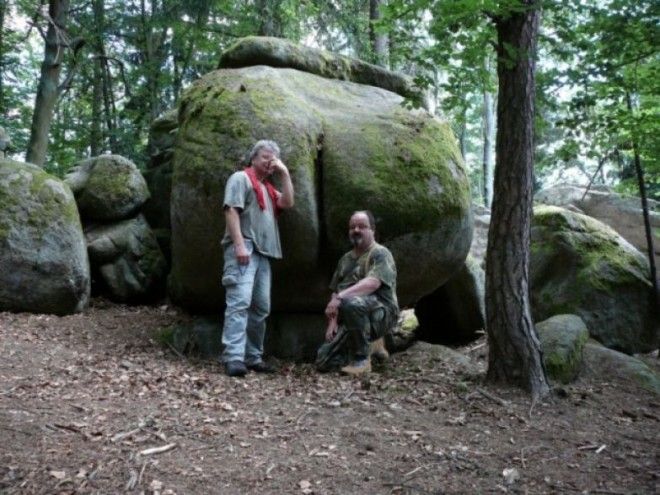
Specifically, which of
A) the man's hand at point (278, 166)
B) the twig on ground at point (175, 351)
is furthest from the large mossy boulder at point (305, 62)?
the twig on ground at point (175, 351)

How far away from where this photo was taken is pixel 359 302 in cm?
591

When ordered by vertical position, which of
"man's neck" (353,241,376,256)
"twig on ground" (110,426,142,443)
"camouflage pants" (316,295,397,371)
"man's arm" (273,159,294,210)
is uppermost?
"man's arm" (273,159,294,210)

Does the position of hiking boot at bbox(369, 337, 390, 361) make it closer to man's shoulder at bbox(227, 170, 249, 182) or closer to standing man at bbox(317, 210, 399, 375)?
standing man at bbox(317, 210, 399, 375)

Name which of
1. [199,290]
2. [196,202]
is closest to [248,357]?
[199,290]

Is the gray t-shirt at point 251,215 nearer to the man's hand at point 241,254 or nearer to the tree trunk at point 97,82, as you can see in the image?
the man's hand at point 241,254

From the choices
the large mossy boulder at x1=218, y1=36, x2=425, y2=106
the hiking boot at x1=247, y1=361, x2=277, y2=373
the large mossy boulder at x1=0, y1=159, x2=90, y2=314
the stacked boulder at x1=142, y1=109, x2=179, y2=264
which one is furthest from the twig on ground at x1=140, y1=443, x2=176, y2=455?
the stacked boulder at x1=142, y1=109, x2=179, y2=264

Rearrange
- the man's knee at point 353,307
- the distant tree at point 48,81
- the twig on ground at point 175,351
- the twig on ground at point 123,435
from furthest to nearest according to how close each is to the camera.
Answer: the distant tree at point 48,81
the twig on ground at point 175,351
the man's knee at point 353,307
the twig on ground at point 123,435

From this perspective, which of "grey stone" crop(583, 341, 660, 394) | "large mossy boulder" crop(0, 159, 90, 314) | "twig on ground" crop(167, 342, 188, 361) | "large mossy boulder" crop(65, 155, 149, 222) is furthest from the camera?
"large mossy boulder" crop(65, 155, 149, 222)

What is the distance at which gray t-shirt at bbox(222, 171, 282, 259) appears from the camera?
19.3 feet

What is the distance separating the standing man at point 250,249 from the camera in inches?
228

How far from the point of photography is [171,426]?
4.10 m

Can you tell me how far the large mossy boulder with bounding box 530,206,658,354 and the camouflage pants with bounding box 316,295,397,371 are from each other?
376 centimetres

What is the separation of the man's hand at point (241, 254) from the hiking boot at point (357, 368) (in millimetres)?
1501

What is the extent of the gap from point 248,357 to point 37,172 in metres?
4.08
